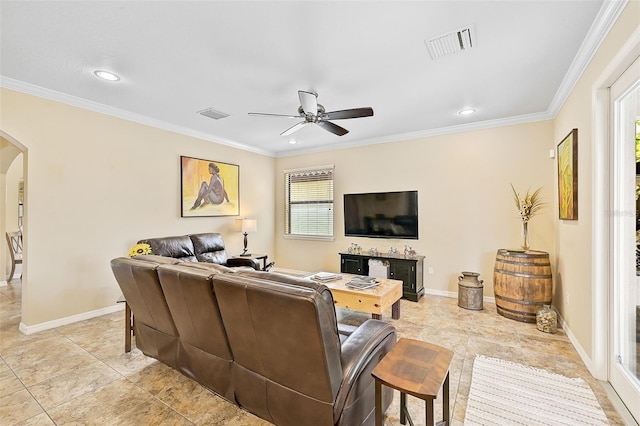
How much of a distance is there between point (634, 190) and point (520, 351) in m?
1.68

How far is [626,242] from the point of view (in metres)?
2.05

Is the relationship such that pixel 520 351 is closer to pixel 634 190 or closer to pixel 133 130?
pixel 634 190

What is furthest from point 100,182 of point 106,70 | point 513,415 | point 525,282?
point 525,282

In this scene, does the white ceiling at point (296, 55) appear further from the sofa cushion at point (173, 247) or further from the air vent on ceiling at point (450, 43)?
the sofa cushion at point (173, 247)

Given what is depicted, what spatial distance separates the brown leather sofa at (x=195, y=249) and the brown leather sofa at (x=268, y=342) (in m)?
1.84

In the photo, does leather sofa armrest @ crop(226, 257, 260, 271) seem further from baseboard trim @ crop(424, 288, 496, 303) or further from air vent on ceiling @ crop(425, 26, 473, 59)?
air vent on ceiling @ crop(425, 26, 473, 59)

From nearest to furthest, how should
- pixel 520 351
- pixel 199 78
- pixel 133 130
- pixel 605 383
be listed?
pixel 605 383, pixel 520 351, pixel 199 78, pixel 133 130

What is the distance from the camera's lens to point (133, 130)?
159 inches

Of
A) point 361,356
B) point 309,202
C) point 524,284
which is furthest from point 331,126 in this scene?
point 524,284

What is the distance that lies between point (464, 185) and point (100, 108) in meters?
5.22

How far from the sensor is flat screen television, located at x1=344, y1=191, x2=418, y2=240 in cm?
479

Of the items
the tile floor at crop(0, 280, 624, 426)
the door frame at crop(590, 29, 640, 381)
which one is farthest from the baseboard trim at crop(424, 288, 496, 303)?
the door frame at crop(590, 29, 640, 381)

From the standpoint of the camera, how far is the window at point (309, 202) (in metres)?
5.80

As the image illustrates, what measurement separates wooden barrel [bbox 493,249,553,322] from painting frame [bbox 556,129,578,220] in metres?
0.60
